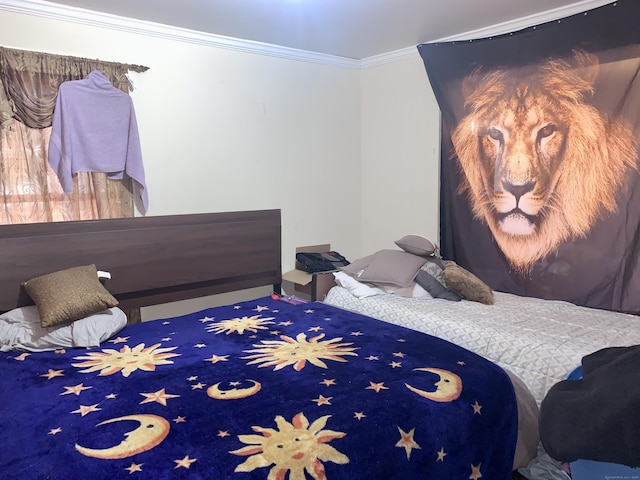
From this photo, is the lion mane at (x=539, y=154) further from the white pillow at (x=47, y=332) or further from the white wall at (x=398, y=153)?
the white pillow at (x=47, y=332)

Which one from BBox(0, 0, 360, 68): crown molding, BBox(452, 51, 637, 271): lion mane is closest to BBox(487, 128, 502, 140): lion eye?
BBox(452, 51, 637, 271): lion mane

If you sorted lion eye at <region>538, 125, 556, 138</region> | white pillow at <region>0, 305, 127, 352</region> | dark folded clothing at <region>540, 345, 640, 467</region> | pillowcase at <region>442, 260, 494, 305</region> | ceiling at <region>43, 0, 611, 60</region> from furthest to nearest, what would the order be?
lion eye at <region>538, 125, 556, 138</region> → pillowcase at <region>442, 260, 494, 305</region> → ceiling at <region>43, 0, 611, 60</region> → white pillow at <region>0, 305, 127, 352</region> → dark folded clothing at <region>540, 345, 640, 467</region>

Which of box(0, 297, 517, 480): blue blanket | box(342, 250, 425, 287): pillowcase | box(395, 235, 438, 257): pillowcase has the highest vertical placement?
box(395, 235, 438, 257): pillowcase

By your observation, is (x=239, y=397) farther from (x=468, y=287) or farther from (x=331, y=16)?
(x=331, y=16)

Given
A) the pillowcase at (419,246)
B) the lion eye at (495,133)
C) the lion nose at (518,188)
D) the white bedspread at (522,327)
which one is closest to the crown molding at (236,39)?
the lion eye at (495,133)

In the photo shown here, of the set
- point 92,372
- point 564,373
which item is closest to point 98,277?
point 92,372

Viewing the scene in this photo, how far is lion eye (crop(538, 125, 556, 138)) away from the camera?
3.23m

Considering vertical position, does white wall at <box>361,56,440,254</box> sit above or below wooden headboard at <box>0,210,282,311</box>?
above

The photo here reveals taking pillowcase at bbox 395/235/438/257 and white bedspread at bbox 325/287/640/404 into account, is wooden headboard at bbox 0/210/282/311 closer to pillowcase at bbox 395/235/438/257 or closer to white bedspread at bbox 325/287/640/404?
white bedspread at bbox 325/287/640/404

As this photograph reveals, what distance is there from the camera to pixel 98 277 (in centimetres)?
289

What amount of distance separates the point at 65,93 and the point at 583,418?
10.4ft

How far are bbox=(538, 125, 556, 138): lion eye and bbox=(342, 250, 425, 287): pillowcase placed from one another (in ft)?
3.82

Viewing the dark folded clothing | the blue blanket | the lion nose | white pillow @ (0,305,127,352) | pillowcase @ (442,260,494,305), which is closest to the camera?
the dark folded clothing

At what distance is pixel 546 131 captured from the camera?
326 cm
